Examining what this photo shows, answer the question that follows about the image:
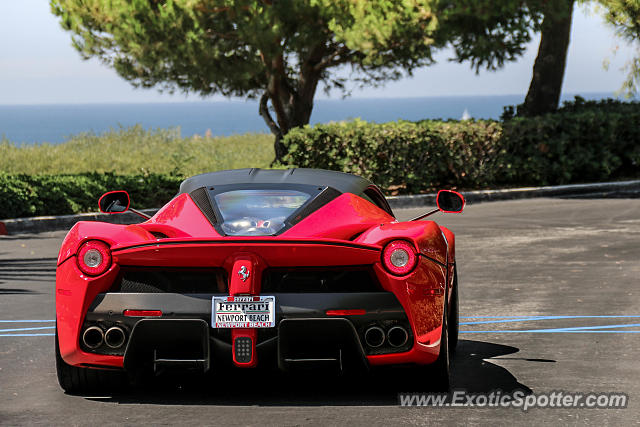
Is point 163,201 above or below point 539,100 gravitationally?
below

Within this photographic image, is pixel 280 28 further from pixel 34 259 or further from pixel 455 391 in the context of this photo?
pixel 455 391

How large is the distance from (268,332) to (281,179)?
5.18 ft

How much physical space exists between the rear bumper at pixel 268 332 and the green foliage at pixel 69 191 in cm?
1255

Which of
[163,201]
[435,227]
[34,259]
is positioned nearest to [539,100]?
[163,201]

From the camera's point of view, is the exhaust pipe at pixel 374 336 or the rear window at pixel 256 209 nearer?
the exhaust pipe at pixel 374 336

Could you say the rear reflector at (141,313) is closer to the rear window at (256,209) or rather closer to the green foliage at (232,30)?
the rear window at (256,209)

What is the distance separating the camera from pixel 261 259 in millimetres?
5543

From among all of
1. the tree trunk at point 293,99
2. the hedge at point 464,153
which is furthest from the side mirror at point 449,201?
the tree trunk at point 293,99

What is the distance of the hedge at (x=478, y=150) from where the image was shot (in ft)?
69.6

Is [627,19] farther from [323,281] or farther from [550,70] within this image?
[323,281]

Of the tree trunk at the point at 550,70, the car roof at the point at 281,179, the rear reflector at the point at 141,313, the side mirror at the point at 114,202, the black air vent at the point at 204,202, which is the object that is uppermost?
Result: the tree trunk at the point at 550,70

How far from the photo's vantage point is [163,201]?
19938 millimetres

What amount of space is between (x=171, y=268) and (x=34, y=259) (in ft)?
26.2

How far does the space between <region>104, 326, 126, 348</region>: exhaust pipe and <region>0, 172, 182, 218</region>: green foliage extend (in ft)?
41.1
